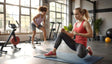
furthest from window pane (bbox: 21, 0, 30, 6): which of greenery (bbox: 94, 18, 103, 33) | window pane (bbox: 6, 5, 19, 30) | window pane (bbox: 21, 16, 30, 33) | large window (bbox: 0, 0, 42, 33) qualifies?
greenery (bbox: 94, 18, 103, 33)

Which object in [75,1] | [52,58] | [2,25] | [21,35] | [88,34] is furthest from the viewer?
[75,1]

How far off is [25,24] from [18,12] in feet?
2.64

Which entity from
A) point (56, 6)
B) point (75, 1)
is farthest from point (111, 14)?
point (56, 6)

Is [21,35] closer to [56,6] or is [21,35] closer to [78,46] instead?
[56,6]

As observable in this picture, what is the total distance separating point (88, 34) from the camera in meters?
2.12

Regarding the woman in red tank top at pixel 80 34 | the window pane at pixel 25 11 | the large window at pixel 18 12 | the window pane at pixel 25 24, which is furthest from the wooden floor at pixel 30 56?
the window pane at pixel 25 11

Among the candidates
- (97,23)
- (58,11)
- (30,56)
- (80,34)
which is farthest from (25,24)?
(80,34)

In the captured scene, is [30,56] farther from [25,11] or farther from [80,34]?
[25,11]

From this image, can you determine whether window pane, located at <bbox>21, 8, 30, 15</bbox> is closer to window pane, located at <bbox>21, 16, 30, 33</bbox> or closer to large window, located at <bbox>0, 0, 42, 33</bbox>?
large window, located at <bbox>0, 0, 42, 33</bbox>

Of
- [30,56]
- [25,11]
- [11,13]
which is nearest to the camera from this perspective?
[30,56]

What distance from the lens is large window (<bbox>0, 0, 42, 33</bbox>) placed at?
5898 millimetres

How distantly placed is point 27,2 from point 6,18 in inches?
69.1

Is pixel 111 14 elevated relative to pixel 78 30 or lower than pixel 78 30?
elevated

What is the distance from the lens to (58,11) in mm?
9195
